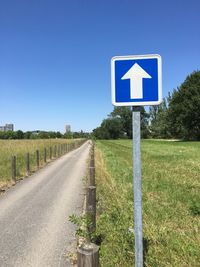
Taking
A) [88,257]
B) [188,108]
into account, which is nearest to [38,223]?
[88,257]

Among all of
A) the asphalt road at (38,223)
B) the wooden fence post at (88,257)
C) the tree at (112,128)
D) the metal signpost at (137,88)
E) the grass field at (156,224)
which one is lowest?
the asphalt road at (38,223)

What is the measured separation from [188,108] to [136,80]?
66269mm

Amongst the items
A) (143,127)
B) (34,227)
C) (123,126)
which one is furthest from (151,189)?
(123,126)

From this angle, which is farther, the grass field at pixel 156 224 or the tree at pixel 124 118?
the tree at pixel 124 118

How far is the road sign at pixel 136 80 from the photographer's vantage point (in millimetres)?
3615

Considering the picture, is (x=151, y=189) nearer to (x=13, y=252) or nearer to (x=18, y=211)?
(x=18, y=211)

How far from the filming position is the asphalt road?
5.44 metres

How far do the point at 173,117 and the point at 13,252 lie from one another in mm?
70452

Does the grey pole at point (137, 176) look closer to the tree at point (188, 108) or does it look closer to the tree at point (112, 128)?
the tree at point (188, 108)

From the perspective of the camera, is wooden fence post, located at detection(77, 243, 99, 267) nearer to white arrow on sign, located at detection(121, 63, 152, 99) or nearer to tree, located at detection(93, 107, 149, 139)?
white arrow on sign, located at detection(121, 63, 152, 99)

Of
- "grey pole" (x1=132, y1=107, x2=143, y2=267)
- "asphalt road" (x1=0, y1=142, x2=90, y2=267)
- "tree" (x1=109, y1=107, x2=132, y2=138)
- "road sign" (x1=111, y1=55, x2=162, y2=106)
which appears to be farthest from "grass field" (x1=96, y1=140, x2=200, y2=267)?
"tree" (x1=109, y1=107, x2=132, y2=138)

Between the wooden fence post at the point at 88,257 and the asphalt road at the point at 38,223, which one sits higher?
the wooden fence post at the point at 88,257

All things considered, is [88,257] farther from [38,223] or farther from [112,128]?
[112,128]

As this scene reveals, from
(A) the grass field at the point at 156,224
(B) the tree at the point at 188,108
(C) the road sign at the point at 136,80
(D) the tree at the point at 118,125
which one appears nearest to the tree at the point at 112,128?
(D) the tree at the point at 118,125
